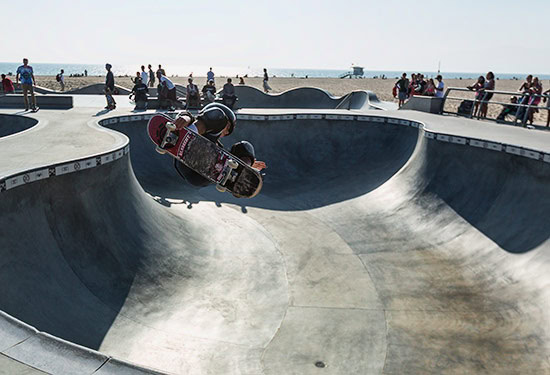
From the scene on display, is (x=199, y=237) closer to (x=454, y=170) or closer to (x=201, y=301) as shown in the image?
(x=201, y=301)

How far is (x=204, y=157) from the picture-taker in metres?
6.09

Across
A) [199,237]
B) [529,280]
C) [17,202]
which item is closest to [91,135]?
[199,237]

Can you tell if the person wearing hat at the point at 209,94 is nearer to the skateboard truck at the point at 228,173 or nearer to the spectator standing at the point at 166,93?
the spectator standing at the point at 166,93

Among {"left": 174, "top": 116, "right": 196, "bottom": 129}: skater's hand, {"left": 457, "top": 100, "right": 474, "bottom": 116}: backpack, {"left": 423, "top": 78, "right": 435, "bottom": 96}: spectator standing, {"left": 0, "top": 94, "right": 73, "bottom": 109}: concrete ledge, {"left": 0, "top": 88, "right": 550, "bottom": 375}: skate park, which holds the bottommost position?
{"left": 0, "top": 88, "right": 550, "bottom": 375}: skate park

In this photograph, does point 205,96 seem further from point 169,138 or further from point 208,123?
point 169,138

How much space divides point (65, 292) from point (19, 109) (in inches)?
648

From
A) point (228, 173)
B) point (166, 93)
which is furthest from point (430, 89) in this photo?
point (228, 173)

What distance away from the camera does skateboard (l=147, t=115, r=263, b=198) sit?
5.86 meters

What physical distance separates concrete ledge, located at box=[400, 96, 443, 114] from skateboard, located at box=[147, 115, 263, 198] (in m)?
16.5

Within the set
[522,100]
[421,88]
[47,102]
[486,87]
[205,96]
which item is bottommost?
[47,102]

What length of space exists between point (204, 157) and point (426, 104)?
1723cm

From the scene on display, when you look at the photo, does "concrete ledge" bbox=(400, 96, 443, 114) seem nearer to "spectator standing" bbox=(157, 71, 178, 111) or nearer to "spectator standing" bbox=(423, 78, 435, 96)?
"spectator standing" bbox=(423, 78, 435, 96)

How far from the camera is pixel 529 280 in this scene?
26.3 feet

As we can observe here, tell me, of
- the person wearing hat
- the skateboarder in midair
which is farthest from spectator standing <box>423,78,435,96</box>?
the skateboarder in midair
